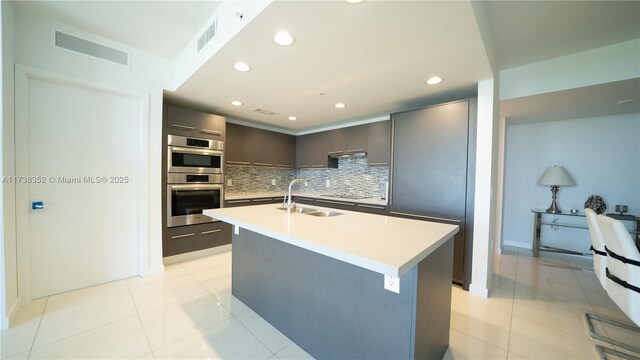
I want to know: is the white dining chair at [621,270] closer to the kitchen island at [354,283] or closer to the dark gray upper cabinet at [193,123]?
the kitchen island at [354,283]

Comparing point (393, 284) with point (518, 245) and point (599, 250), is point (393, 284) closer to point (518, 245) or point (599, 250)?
point (599, 250)

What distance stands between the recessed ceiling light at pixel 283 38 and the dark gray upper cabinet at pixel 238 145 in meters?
2.54

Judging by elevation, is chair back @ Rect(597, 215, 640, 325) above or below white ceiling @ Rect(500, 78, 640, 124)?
below

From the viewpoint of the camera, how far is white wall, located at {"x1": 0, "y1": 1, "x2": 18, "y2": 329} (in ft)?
5.80

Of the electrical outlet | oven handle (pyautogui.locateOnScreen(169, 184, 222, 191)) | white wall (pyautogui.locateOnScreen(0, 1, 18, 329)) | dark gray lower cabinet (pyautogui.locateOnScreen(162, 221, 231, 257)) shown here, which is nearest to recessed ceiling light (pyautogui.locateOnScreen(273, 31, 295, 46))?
the electrical outlet

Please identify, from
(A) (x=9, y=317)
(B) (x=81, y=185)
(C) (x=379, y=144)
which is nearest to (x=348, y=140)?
(C) (x=379, y=144)

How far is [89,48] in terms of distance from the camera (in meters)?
2.33

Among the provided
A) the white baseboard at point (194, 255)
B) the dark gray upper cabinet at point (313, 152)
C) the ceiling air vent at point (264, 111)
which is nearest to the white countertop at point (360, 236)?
the white baseboard at point (194, 255)

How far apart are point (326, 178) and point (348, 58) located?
10.2 feet

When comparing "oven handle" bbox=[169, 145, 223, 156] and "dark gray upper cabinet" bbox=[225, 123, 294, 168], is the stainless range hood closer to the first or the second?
"dark gray upper cabinet" bbox=[225, 123, 294, 168]

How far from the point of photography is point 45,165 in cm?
221

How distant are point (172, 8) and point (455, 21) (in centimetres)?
212

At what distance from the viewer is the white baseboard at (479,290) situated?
96.0 inches

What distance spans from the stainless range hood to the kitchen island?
84.0 inches
